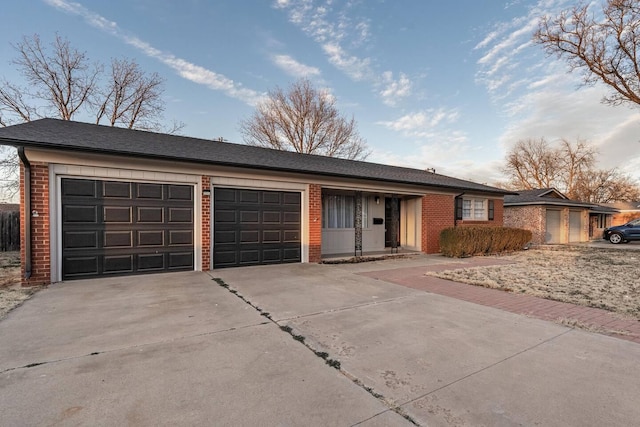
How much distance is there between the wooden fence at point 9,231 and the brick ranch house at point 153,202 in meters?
7.83

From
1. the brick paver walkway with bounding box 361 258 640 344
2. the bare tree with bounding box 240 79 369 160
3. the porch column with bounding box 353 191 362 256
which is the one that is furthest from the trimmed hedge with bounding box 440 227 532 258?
the bare tree with bounding box 240 79 369 160

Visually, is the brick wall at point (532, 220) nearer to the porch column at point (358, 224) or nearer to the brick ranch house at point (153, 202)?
the brick ranch house at point (153, 202)

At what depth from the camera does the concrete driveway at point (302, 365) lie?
6.82 feet

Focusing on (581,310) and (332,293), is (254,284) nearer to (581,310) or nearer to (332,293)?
(332,293)

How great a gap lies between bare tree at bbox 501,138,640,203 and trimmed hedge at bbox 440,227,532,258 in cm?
3328

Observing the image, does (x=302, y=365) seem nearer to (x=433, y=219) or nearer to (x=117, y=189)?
(x=117, y=189)

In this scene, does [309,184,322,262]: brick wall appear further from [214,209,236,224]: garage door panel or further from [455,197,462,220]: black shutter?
[455,197,462,220]: black shutter

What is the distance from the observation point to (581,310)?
4.59 metres

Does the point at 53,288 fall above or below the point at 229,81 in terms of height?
below

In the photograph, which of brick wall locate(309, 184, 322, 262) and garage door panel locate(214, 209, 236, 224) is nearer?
garage door panel locate(214, 209, 236, 224)

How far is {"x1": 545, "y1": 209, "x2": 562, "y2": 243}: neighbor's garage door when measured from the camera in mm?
18453

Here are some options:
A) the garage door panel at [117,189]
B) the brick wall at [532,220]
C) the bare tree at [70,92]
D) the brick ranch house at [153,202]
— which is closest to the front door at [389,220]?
the brick ranch house at [153,202]

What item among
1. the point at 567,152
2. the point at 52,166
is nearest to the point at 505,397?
the point at 52,166

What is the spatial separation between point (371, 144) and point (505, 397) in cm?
2479
